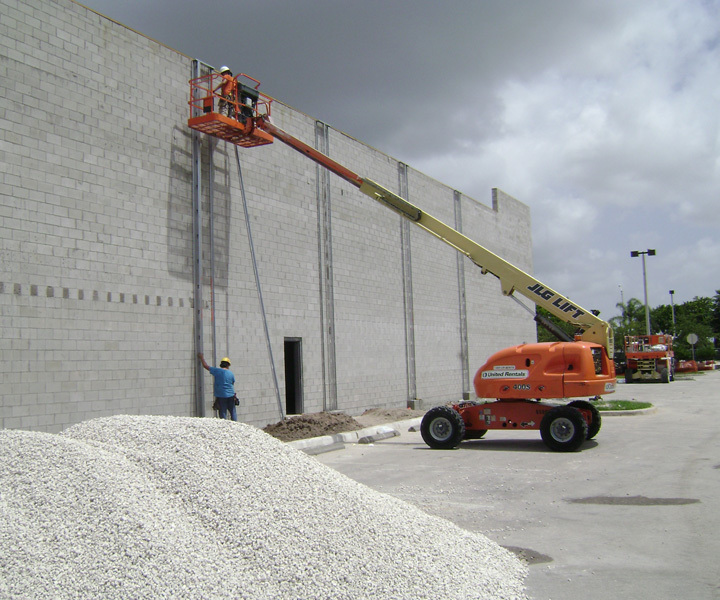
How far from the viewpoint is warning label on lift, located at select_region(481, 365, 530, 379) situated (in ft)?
45.6

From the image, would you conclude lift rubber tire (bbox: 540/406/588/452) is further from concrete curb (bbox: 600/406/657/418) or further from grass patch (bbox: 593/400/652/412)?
grass patch (bbox: 593/400/652/412)

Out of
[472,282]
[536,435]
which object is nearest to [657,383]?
[472,282]

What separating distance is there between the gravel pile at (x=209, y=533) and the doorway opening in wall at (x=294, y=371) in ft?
35.3

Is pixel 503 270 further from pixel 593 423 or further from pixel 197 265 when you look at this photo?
pixel 197 265

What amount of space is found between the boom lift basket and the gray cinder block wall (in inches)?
15.6

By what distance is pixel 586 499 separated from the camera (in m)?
8.92

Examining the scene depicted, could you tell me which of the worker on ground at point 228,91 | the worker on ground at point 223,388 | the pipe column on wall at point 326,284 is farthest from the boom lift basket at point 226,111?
the worker on ground at point 223,388

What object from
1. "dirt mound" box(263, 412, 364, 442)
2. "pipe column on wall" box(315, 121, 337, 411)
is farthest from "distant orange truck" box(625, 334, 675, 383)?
"dirt mound" box(263, 412, 364, 442)

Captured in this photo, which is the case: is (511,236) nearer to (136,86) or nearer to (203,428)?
(136,86)

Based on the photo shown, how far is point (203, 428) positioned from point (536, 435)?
1092 centimetres

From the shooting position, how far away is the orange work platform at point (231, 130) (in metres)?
14.9

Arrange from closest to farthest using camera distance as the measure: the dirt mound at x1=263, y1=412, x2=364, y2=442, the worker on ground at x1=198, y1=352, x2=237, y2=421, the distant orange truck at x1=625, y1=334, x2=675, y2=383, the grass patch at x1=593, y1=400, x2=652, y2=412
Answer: the worker on ground at x1=198, y1=352, x2=237, y2=421
the dirt mound at x1=263, y1=412, x2=364, y2=442
the grass patch at x1=593, y1=400, x2=652, y2=412
the distant orange truck at x1=625, y1=334, x2=675, y2=383

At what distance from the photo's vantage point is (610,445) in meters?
13.8

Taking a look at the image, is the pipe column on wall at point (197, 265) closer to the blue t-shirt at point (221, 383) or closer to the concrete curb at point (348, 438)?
the blue t-shirt at point (221, 383)
